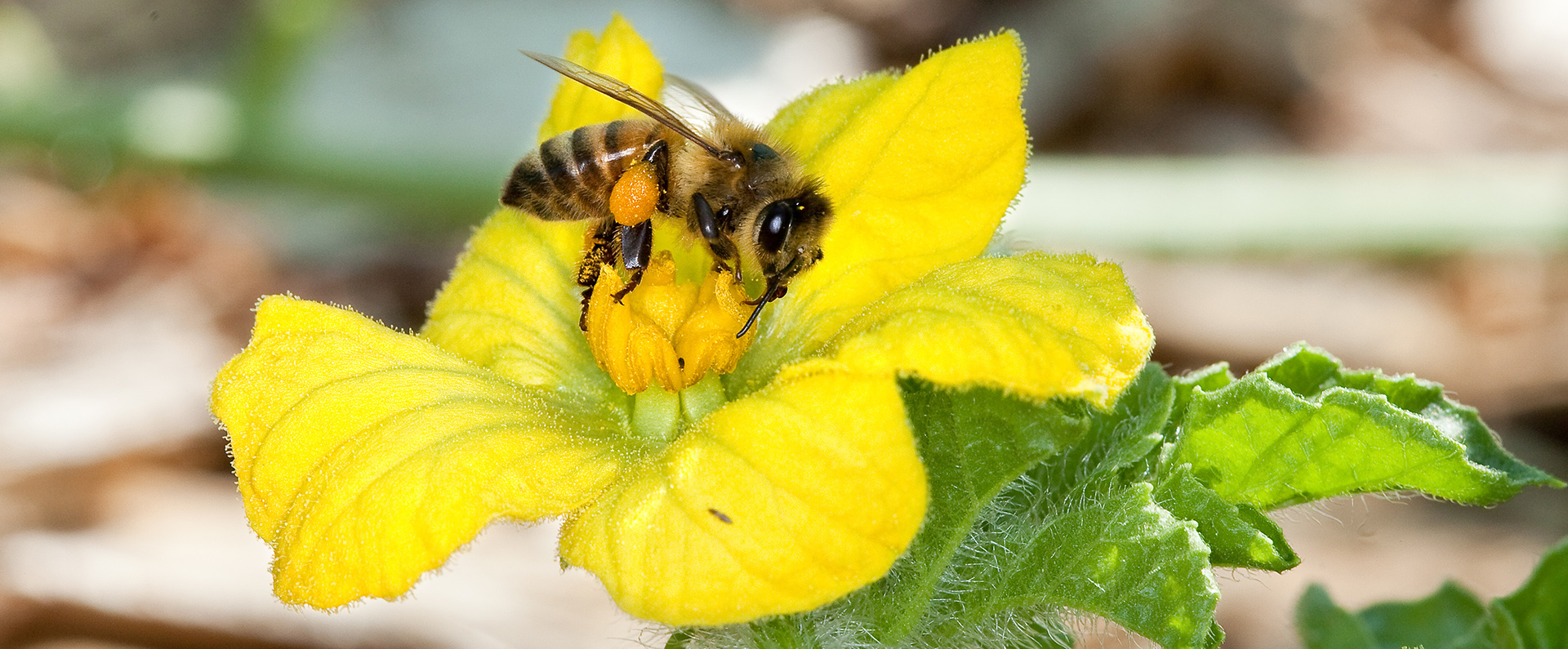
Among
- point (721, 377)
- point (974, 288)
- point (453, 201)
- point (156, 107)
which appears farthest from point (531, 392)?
point (156, 107)

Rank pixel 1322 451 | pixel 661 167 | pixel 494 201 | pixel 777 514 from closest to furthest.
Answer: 1. pixel 777 514
2. pixel 1322 451
3. pixel 661 167
4. pixel 494 201

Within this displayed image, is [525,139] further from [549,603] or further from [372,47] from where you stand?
[549,603]

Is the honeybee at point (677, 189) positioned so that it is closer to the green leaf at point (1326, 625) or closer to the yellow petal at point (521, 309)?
the yellow petal at point (521, 309)

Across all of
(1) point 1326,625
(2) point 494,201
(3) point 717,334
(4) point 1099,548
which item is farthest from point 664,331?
(2) point 494,201

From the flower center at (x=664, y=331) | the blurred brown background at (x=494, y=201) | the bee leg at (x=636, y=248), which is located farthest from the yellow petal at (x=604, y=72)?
the blurred brown background at (x=494, y=201)

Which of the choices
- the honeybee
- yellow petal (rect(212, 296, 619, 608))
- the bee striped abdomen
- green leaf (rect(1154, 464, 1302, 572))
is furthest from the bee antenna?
green leaf (rect(1154, 464, 1302, 572))

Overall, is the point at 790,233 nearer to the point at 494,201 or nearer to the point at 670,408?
the point at 670,408
